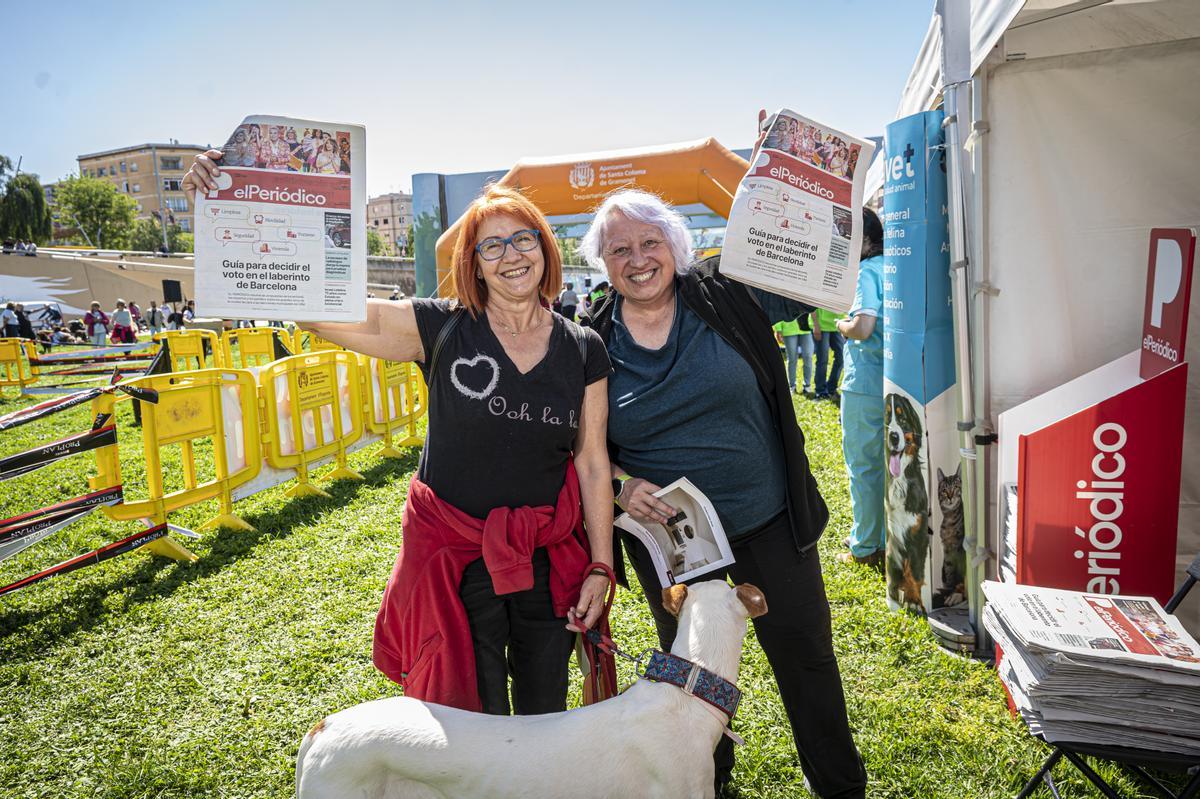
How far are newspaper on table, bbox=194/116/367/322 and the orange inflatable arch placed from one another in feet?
27.8

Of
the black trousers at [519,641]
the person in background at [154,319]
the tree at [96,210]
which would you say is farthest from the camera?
the tree at [96,210]

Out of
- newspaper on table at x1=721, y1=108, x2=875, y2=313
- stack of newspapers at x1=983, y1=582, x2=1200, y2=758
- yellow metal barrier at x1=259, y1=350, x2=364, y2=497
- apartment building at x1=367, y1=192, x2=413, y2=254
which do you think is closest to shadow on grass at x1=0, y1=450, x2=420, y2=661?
yellow metal barrier at x1=259, y1=350, x2=364, y2=497

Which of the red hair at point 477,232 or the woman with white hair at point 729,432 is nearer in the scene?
the red hair at point 477,232

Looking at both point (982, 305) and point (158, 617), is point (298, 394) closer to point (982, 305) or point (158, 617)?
point (158, 617)

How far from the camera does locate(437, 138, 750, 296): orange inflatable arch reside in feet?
35.2

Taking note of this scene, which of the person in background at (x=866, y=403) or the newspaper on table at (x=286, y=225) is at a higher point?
the newspaper on table at (x=286, y=225)

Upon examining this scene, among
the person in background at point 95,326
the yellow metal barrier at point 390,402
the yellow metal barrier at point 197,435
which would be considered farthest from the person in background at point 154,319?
the yellow metal barrier at point 197,435

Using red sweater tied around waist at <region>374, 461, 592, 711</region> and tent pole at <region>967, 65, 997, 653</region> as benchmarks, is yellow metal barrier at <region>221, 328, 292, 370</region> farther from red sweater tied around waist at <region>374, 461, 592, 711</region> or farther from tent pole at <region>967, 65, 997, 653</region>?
tent pole at <region>967, 65, 997, 653</region>

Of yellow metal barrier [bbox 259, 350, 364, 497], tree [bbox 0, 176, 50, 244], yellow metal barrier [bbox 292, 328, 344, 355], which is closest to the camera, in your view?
A: yellow metal barrier [bbox 259, 350, 364, 497]

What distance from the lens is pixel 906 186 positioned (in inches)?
127

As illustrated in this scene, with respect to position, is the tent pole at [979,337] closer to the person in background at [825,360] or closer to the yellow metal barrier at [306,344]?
the person in background at [825,360]

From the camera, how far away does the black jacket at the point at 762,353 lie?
2.15m

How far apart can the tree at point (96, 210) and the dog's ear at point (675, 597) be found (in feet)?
252

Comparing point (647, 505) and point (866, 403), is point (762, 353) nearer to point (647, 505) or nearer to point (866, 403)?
point (647, 505)
